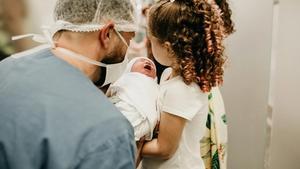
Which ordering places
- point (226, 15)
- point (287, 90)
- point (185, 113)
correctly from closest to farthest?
point (185, 113)
point (226, 15)
point (287, 90)

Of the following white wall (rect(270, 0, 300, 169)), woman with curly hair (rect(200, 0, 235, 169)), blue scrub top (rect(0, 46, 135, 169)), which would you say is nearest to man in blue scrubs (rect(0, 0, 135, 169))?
blue scrub top (rect(0, 46, 135, 169))

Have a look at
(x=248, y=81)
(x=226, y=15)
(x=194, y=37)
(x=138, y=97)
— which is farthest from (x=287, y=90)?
(x=138, y=97)

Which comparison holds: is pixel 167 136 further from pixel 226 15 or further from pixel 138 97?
pixel 226 15

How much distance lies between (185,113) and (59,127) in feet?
1.48

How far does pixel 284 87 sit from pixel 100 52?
0.96m

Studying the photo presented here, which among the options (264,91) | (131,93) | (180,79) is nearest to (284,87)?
(264,91)

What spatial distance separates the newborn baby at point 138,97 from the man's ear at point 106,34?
224 mm

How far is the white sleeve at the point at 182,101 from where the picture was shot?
3.95 feet

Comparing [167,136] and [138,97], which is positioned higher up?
[138,97]

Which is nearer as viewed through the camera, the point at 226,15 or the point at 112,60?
the point at 112,60

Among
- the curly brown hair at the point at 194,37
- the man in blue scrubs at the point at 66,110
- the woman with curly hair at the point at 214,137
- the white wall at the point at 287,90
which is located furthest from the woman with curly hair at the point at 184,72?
the white wall at the point at 287,90

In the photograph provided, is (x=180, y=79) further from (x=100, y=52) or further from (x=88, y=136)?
(x=88, y=136)

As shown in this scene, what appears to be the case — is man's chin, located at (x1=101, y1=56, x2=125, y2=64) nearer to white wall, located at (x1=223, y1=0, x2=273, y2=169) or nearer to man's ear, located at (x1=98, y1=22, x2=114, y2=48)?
man's ear, located at (x1=98, y1=22, x2=114, y2=48)

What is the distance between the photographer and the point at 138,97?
1.23 m
